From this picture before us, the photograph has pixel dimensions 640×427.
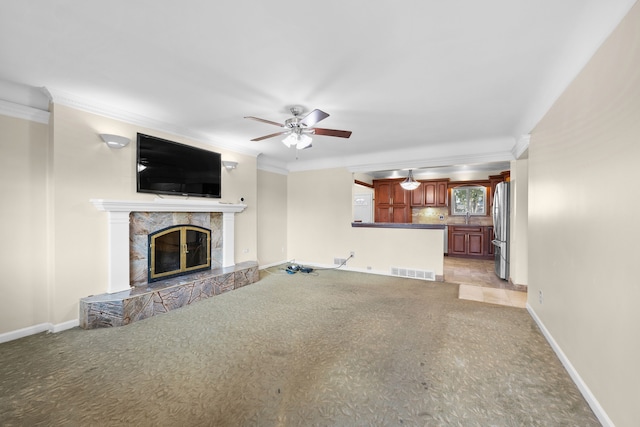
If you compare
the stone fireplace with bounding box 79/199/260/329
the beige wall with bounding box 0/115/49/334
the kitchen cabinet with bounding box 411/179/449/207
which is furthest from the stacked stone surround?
the kitchen cabinet with bounding box 411/179/449/207

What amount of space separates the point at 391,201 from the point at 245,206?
15.8 feet

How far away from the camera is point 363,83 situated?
2473 millimetres

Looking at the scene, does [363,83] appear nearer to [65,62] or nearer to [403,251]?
[65,62]

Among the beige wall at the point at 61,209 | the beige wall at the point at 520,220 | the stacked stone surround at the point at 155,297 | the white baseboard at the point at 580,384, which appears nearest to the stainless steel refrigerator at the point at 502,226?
the beige wall at the point at 520,220

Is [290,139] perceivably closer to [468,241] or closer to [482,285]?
[482,285]

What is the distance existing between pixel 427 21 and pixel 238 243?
4.20 m

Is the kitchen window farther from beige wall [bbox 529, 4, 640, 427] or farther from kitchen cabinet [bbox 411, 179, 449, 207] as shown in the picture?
beige wall [bbox 529, 4, 640, 427]

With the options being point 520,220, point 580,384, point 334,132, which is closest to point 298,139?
point 334,132

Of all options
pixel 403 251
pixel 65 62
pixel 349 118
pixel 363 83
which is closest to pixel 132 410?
pixel 65 62

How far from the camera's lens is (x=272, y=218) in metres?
5.90

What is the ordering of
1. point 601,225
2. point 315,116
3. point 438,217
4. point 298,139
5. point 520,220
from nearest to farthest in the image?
point 601,225 < point 315,116 < point 298,139 < point 520,220 < point 438,217

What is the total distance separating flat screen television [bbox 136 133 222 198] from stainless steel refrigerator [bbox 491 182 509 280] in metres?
4.88

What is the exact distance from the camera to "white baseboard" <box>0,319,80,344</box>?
2.54 meters

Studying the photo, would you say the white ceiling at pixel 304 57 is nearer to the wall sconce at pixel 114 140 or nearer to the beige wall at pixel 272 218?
the wall sconce at pixel 114 140
